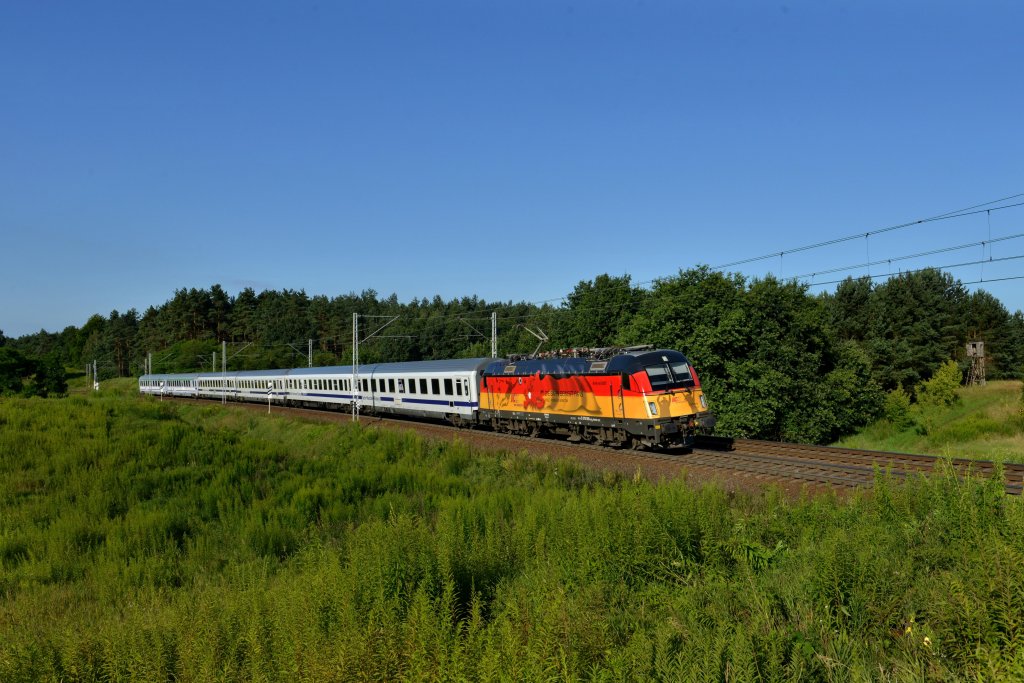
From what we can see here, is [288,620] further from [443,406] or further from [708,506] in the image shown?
[443,406]

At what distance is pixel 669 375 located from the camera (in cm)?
2128

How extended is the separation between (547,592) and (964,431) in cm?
2875

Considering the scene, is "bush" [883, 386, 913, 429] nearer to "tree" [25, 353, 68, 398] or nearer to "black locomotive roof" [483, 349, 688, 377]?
"black locomotive roof" [483, 349, 688, 377]

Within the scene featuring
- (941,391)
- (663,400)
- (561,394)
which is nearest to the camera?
(663,400)

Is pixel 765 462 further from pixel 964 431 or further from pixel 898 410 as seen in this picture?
pixel 898 410

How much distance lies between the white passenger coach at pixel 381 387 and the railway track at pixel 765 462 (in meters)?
5.92

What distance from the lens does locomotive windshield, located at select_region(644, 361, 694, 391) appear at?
68.6ft

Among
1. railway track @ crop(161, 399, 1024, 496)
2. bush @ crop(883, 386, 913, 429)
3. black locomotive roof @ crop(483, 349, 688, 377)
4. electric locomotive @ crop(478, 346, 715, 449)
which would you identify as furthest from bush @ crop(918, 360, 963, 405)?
black locomotive roof @ crop(483, 349, 688, 377)

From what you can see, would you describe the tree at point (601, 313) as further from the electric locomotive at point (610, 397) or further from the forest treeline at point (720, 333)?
the electric locomotive at point (610, 397)

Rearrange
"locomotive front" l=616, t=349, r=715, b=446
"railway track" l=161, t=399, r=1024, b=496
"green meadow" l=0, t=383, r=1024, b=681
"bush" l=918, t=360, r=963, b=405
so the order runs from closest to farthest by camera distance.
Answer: "green meadow" l=0, t=383, r=1024, b=681
"railway track" l=161, t=399, r=1024, b=496
"locomotive front" l=616, t=349, r=715, b=446
"bush" l=918, t=360, r=963, b=405

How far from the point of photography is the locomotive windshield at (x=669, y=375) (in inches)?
824

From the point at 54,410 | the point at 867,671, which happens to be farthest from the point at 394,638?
the point at 54,410

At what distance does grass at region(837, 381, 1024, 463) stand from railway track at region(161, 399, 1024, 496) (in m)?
0.92

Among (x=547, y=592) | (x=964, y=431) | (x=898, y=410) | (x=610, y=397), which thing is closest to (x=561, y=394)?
(x=610, y=397)
